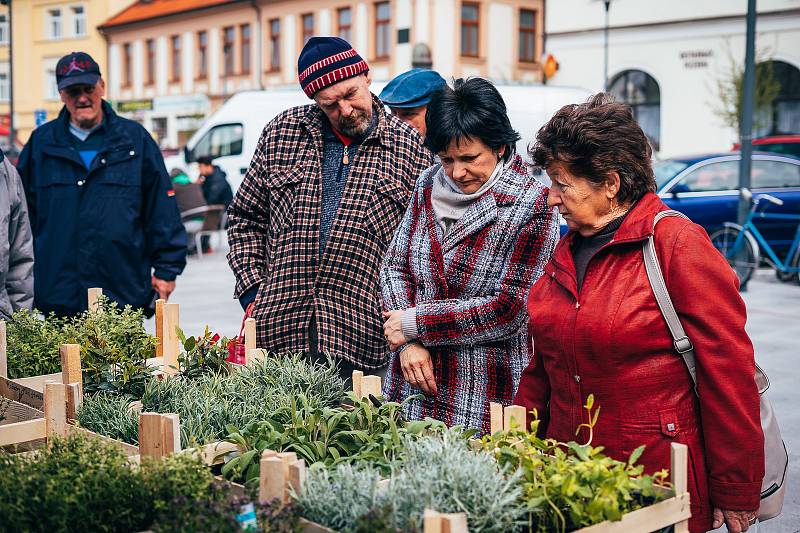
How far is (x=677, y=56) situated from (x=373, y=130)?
30.6 meters

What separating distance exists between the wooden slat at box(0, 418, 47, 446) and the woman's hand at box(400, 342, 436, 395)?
1130mm

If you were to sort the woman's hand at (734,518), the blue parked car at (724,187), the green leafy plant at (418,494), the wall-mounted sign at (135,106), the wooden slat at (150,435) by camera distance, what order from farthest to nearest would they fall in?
the wall-mounted sign at (135,106)
the blue parked car at (724,187)
the woman's hand at (734,518)
the wooden slat at (150,435)
the green leafy plant at (418,494)

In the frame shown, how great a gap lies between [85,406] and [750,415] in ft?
6.21

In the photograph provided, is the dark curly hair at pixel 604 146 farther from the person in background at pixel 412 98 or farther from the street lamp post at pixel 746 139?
the street lamp post at pixel 746 139

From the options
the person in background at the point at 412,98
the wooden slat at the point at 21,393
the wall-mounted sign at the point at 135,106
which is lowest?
the wooden slat at the point at 21,393

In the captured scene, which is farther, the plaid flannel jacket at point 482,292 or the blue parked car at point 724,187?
the blue parked car at point 724,187

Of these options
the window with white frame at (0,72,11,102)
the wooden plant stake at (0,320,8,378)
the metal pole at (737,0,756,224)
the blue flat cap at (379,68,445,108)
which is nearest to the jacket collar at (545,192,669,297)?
the wooden plant stake at (0,320,8,378)

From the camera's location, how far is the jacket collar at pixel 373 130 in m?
4.04

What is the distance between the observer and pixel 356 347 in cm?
400

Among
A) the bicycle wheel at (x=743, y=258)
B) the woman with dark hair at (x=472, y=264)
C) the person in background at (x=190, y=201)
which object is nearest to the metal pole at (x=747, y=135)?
the bicycle wheel at (x=743, y=258)

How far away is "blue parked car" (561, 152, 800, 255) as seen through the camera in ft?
44.6

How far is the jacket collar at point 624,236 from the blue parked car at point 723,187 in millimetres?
10720

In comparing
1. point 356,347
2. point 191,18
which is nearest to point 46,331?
point 356,347

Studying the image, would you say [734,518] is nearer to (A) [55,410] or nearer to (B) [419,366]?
(B) [419,366]
